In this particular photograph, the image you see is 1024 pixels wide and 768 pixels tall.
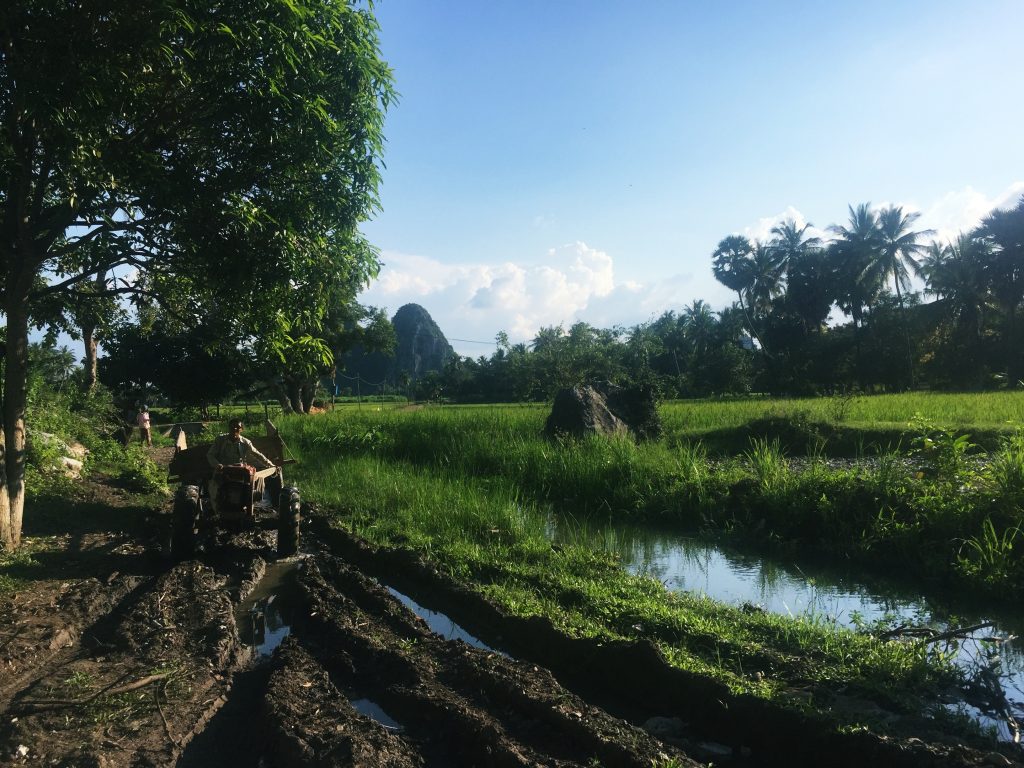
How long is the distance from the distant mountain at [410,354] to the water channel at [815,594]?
94.2 metres

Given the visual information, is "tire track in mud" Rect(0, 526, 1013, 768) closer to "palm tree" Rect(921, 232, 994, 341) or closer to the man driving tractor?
the man driving tractor

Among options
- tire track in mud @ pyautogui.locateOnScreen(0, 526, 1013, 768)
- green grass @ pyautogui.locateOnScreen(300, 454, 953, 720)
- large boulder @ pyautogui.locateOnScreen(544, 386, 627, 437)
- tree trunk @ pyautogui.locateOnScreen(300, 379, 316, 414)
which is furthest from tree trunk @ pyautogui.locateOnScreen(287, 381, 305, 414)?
tire track in mud @ pyautogui.locateOnScreen(0, 526, 1013, 768)

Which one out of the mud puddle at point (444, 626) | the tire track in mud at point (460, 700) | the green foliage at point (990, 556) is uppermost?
the green foliage at point (990, 556)

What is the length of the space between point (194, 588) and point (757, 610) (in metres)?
5.32

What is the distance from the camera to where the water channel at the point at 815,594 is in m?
5.20

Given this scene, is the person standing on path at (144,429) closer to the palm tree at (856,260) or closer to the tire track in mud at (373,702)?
the tire track in mud at (373,702)

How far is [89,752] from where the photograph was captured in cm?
378

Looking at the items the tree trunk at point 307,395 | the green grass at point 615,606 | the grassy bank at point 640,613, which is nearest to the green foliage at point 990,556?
the grassy bank at point 640,613

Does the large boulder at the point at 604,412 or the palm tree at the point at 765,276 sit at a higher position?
the palm tree at the point at 765,276

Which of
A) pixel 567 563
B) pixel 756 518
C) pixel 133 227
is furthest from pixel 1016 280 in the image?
pixel 133 227

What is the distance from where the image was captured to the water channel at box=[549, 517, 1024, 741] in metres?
5.20

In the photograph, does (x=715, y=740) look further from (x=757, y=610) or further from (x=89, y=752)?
(x=89, y=752)

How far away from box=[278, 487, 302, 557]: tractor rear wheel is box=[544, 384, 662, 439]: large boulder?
25.6 feet

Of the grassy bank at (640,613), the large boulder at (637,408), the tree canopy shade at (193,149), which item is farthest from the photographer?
the large boulder at (637,408)
